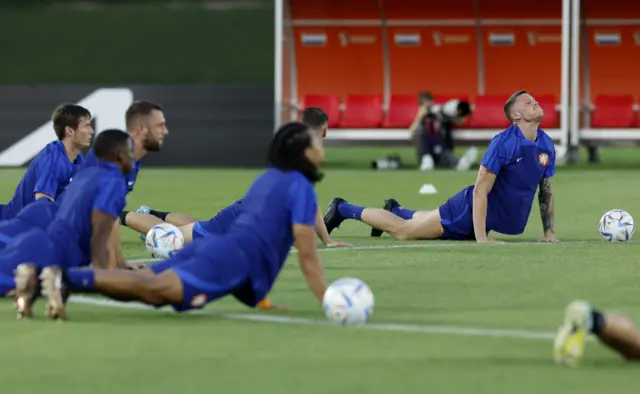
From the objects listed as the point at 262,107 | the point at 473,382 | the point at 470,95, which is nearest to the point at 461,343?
the point at 473,382

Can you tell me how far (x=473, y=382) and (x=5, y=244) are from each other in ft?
14.8

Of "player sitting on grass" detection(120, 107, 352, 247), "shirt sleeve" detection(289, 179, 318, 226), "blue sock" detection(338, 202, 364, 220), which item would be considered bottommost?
"blue sock" detection(338, 202, 364, 220)

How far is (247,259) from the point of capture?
823cm

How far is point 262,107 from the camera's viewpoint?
26.3 m

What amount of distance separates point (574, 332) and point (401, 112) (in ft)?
75.6

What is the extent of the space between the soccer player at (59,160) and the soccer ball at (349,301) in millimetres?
3864

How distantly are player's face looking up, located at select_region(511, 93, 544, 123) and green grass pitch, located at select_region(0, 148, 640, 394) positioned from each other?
3.60 feet

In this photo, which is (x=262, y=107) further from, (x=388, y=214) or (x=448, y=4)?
(x=388, y=214)

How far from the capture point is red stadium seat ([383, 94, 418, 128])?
29.2m

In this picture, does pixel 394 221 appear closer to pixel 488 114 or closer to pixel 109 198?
pixel 109 198

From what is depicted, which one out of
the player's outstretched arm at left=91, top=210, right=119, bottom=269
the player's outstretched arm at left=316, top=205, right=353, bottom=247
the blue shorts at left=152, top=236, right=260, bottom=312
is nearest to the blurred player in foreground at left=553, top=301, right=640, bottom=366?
the blue shorts at left=152, top=236, right=260, bottom=312

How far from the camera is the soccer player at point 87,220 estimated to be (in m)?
8.74

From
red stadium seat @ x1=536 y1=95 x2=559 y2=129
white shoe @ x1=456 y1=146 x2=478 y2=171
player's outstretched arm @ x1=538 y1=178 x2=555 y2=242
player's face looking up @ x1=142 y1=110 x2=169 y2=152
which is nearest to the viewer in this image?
player's face looking up @ x1=142 y1=110 x2=169 y2=152

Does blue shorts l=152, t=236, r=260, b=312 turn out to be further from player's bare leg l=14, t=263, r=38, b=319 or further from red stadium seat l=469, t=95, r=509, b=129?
red stadium seat l=469, t=95, r=509, b=129
